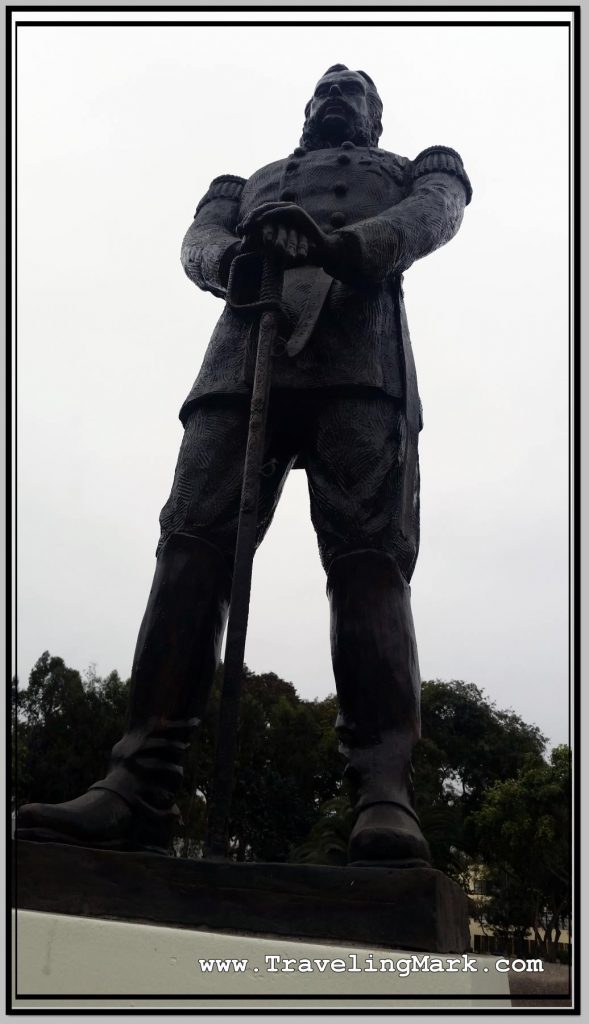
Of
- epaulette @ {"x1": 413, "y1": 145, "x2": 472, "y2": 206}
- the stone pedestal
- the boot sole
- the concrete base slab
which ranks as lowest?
the concrete base slab

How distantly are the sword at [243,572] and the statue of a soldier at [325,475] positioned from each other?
0.41 ft

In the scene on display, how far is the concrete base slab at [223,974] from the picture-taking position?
264 centimetres

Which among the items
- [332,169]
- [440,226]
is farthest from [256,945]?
[332,169]

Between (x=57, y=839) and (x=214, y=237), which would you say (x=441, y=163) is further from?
(x=57, y=839)

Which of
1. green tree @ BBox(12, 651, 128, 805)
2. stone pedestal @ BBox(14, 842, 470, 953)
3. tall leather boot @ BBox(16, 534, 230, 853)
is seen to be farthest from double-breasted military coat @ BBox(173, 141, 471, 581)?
green tree @ BBox(12, 651, 128, 805)

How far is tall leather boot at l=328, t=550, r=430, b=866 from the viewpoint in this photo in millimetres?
3383

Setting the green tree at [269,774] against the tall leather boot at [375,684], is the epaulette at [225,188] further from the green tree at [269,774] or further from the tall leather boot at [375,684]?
the green tree at [269,774]

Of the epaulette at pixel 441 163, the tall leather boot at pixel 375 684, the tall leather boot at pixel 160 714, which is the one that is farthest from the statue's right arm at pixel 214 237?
the tall leather boot at pixel 375 684

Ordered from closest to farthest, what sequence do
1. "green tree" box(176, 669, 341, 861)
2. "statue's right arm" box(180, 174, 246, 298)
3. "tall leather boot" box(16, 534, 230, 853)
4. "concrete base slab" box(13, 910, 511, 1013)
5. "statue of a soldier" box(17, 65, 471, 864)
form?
"concrete base slab" box(13, 910, 511, 1013) → "tall leather boot" box(16, 534, 230, 853) → "statue of a soldier" box(17, 65, 471, 864) → "statue's right arm" box(180, 174, 246, 298) → "green tree" box(176, 669, 341, 861)

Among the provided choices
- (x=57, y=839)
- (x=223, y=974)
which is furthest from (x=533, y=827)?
(x=223, y=974)

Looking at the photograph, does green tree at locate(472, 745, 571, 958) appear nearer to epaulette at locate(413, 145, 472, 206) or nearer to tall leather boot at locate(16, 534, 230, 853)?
epaulette at locate(413, 145, 472, 206)

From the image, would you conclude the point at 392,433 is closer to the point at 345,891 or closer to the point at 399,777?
the point at 399,777

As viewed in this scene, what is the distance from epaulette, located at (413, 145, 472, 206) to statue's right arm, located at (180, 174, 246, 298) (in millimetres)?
926

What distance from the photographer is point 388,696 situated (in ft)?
11.7
